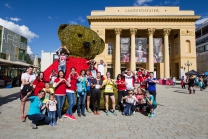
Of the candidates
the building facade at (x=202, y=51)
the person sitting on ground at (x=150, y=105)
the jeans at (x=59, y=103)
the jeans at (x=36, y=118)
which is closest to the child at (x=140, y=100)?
the person sitting on ground at (x=150, y=105)

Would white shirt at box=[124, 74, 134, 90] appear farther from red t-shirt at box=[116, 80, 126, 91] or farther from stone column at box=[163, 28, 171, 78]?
stone column at box=[163, 28, 171, 78]

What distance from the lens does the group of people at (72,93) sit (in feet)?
14.8

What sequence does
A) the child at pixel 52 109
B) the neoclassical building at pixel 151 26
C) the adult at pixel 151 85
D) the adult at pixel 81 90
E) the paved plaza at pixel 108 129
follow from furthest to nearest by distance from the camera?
1. the neoclassical building at pixel 151 26
2. the adult at pixel 151 85
3. the adult at pixel 81 90
4. the child at pixel 52 109
5. the paved plaza at pixel 108 129

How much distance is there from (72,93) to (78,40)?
231 cm

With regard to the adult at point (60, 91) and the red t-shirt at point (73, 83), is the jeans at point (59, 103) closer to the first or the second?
the adult at point (60, 91)

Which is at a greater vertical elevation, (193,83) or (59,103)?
(193,83)

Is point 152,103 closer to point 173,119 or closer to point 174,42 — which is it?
point 173,119

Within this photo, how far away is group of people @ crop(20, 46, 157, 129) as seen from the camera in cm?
452

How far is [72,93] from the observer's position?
514 cm

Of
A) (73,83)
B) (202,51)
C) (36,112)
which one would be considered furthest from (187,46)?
(36,112)

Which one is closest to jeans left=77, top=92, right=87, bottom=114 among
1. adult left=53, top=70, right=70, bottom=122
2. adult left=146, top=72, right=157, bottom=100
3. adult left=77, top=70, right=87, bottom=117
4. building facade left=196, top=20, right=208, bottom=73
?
adult left=77, top=70, right=87, bottom=117

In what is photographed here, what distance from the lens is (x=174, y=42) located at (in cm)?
3738

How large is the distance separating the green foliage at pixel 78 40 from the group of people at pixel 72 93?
1.70 feet

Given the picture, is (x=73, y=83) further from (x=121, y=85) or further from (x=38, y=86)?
(x=121, y=85)
